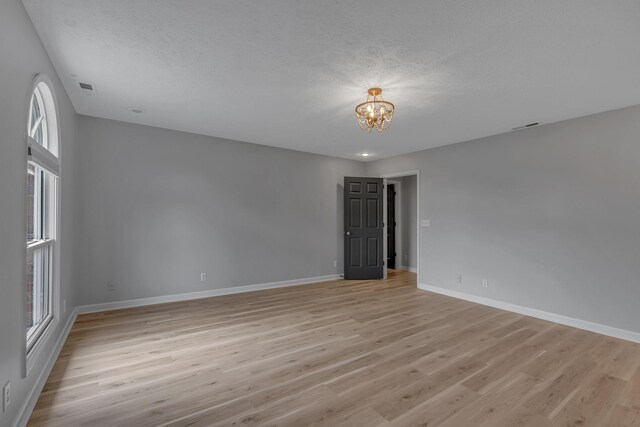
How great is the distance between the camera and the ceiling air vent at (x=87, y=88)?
290cm

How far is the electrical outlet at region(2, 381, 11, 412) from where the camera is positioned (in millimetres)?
1521

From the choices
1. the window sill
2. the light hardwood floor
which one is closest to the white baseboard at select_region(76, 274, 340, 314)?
the light hardwood floor

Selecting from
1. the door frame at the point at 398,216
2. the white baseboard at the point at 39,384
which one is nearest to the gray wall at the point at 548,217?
the door frame at the point at 398,216

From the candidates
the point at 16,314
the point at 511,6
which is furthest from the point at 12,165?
the point at 511,6

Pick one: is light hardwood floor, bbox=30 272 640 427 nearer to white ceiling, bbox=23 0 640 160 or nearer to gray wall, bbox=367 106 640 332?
gray wall, bbox=367 106 640 332

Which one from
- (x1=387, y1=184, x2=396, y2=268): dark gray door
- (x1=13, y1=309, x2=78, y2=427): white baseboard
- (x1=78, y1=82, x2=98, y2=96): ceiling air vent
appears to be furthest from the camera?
(x1=387, y1=184, x2=396, y2=268): dark gray door

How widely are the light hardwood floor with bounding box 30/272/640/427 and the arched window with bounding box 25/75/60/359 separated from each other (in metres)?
0.50

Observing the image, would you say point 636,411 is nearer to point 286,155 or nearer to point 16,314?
point 16,314

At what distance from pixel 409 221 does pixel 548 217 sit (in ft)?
11.7

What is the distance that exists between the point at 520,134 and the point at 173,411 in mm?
5040

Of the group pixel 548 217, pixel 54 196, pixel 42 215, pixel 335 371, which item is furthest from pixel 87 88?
pixel 548 217

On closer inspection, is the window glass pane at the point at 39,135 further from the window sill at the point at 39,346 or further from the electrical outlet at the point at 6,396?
the electrical outlet at the point at 6,396

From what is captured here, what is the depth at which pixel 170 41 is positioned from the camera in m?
2.14

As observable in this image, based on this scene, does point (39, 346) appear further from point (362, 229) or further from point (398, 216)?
point (398, 216)
